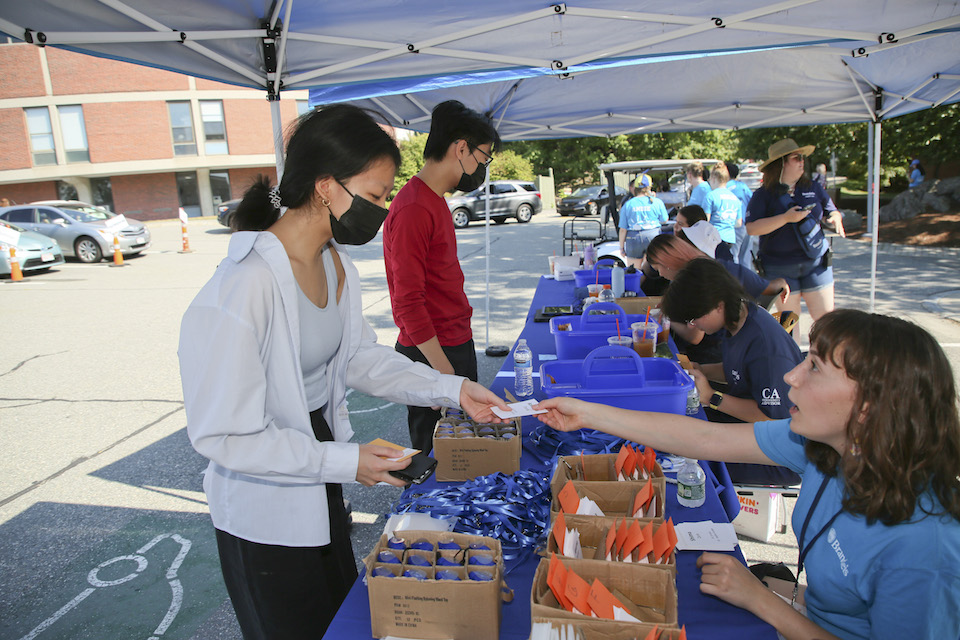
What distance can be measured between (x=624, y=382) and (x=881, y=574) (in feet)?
3.88

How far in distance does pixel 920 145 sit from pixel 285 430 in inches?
702

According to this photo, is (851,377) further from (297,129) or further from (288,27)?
(288,27)

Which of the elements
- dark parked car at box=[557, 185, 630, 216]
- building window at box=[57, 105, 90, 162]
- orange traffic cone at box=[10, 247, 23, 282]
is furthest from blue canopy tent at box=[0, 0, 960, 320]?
building window at box=[57, 105, 90, 162]

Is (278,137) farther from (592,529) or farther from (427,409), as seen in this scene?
(592,529)

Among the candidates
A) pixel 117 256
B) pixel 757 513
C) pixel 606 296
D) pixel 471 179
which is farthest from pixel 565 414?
pixel 117 256

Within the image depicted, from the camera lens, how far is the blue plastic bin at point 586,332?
127 inches

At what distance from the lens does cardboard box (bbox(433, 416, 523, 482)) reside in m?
2.03

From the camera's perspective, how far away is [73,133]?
1112 inches

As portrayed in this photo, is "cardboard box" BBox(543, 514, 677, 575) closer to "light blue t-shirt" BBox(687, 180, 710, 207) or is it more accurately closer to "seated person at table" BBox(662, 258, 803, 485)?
"seated person at table" BBox(662, 258, 803, 485)

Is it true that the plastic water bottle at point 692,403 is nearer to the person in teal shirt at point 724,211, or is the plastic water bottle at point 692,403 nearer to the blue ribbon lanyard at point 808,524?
the blue ribbon lanyard at point 808,524

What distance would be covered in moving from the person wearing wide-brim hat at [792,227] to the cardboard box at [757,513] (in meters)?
3.09

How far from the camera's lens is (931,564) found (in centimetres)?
126

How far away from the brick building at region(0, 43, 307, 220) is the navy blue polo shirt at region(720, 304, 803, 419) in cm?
2797

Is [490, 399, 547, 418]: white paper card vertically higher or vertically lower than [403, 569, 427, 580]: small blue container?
higher
